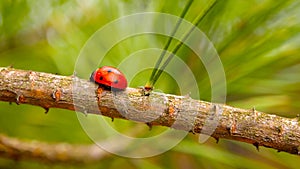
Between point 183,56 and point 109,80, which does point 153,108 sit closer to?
point 109,80

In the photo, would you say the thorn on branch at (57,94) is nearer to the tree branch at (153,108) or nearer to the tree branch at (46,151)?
the tree branch at (153,108)

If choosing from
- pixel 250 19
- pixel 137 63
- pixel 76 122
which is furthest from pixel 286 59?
pixel 76 122

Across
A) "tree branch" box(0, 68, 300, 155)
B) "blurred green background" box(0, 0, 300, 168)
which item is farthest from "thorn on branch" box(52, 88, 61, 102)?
"blurred green background" box(0, 0, 300, 168)

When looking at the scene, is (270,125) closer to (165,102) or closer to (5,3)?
(165,102)

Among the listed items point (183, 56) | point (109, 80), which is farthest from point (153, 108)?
point (183, 56)

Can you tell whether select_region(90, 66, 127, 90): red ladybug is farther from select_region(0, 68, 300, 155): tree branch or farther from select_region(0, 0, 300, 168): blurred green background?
select_region(0, 0, 300, 168): blurred green background
